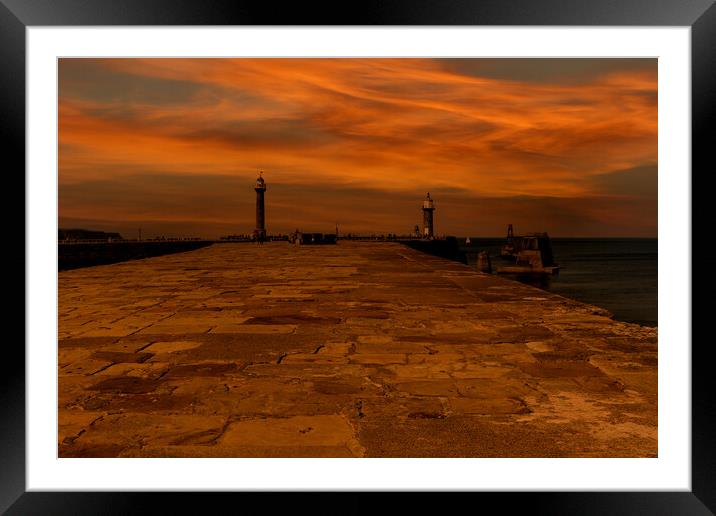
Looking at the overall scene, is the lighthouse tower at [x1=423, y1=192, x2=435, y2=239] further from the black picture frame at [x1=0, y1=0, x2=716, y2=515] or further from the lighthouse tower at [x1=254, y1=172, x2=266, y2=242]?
the black picture frame at [x1=0, y1=0, x2=716, y2=515]

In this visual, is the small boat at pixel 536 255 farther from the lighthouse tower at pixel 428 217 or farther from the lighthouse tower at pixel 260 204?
the lighthouse tower at pixel 260 204

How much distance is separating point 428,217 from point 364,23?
50060 mm

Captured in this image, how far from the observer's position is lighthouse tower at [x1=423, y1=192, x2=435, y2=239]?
50.7m

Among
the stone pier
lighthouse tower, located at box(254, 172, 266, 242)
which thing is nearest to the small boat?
lighthouse tower, located at box(254, 172, 266, 242)

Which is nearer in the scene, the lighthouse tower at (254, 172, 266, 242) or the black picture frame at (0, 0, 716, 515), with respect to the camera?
the black picture frame at (0, 0, 716, 515)

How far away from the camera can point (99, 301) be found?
6684mm

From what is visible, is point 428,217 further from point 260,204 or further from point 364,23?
point 364,23

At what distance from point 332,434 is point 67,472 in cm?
107

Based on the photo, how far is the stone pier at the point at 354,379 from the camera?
2.56m

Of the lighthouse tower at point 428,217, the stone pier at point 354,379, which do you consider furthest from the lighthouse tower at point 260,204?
the stone pier at point 354,379

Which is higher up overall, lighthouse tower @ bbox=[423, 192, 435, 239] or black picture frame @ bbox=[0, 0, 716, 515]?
lighthouse tower @ bbox=[423, 192, 435, 239]

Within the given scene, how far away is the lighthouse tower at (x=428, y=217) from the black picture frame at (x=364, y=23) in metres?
48.5

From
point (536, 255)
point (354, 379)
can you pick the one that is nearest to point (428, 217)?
point (536, 255)

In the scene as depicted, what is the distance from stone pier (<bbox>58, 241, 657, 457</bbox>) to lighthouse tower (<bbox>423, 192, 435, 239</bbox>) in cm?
4430
